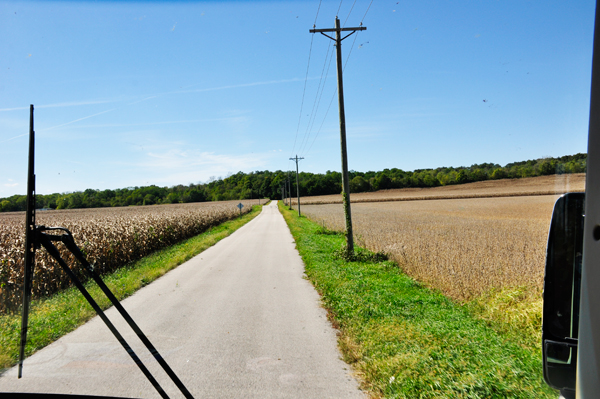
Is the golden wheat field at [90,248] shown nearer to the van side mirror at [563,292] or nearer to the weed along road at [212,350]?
the weed along road at [212,350]

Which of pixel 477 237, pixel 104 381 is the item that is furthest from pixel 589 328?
pixel 477 237

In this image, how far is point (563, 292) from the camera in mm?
1226

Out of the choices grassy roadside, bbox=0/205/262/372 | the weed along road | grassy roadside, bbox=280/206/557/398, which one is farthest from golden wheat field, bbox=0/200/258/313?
grassy roadside, bbox=280/206/557/398

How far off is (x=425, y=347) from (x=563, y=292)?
3.69 meters

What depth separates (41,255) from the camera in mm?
8852

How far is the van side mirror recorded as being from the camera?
1194mm

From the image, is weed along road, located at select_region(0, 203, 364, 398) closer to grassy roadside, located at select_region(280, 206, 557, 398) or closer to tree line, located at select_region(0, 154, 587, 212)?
grassy roadside, located at select_region(280, 206, 557, 398)

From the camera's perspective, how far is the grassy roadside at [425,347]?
11.6 ft

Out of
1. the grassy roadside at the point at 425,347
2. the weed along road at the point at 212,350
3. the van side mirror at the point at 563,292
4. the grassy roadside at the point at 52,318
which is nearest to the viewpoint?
the van side mirror at the point at 563,292

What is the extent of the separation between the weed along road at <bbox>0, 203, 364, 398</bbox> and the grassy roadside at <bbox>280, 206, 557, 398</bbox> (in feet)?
1.02

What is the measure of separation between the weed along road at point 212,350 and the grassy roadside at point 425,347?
0.31m

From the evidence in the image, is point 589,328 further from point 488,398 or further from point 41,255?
point 41,255

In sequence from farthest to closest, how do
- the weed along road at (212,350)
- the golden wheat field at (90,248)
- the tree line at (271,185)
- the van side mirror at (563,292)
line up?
the tree line at (271,185)
the golden wheat field at (90,248)
the weed along road at (212,350)
the van side mirror at (563,292)

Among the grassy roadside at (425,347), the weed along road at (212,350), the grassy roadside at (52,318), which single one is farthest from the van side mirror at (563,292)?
the grassy roadside at (52,318)
